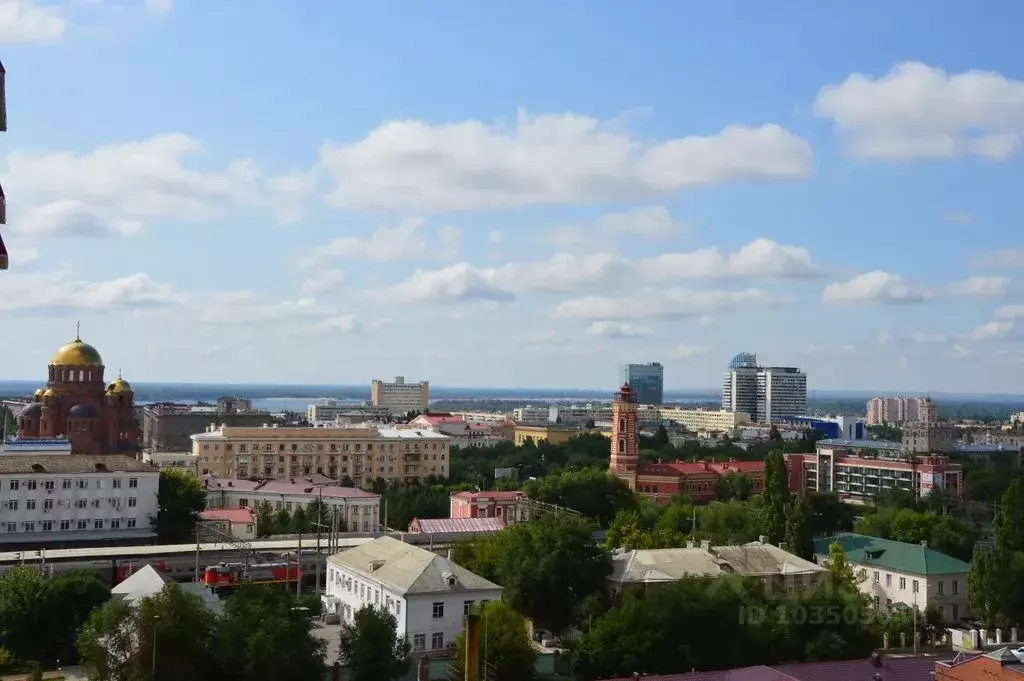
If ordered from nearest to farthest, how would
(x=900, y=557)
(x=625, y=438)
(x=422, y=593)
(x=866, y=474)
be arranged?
1. (x=422, y=593)
2. (x=900, y=557)
3. (x=625, y=438)
4. (x=866, y=474)

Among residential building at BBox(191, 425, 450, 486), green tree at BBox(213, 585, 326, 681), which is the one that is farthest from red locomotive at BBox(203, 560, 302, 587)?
residential building at BBox(191, 425, 450, 486)

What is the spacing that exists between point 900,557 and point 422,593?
24.8 m

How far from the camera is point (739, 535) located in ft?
183

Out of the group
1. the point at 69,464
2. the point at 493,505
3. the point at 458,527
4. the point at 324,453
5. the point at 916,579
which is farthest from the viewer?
the point at 324,453

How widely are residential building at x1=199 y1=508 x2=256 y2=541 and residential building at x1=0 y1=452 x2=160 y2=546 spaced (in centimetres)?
446

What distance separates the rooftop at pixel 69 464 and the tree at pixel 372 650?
111ft

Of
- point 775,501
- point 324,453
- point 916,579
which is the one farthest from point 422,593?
point 324,453

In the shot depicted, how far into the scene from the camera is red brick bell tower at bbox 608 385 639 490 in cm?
8969

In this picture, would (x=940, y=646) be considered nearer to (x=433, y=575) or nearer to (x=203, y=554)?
(x=433, y=575)

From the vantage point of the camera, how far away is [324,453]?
101562mm

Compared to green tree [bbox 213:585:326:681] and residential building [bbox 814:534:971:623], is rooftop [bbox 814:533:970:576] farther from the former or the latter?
green tree [bbox 213:585:326:681]

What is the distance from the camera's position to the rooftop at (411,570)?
36875mm

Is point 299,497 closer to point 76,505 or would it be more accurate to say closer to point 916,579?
point 76,505

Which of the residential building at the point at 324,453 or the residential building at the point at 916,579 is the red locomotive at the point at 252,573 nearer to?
the residential building at the point at 916,579
